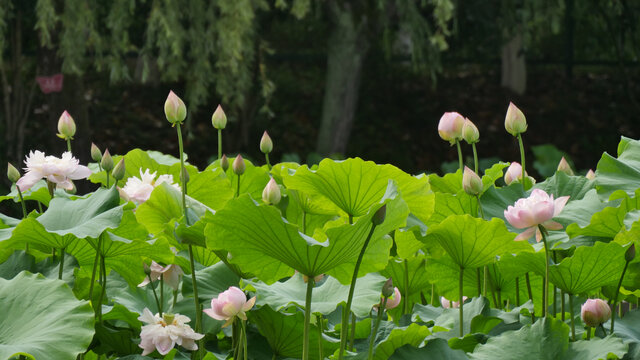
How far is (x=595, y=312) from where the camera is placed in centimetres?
84

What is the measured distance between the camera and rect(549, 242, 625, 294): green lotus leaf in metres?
0.85

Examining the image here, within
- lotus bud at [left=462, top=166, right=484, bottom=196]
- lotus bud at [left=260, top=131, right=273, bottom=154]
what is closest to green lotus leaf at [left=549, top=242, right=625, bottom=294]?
lotus bud at [left=462, top=166, right=484, bottom=196]

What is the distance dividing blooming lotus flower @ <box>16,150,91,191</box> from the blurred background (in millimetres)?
3730

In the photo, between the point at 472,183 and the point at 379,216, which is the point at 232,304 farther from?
the point at 472,183

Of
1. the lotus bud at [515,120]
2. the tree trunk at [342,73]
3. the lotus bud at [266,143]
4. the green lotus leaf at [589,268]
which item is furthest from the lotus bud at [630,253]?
the tree trunk at [342,73]

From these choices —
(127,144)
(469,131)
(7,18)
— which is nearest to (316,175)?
(469,131)

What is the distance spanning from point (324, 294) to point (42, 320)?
0.30 meters

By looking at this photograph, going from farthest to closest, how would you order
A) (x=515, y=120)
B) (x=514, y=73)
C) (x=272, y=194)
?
(x=514, y=73)
(x=515, y=120)
(x=272, y=194)

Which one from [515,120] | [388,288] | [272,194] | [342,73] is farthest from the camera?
[342,73]

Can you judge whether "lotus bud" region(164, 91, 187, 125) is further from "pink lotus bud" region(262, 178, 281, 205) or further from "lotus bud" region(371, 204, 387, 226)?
"lotus bud" region(371, 204, 387, 226)

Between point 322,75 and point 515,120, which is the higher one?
point 515,120

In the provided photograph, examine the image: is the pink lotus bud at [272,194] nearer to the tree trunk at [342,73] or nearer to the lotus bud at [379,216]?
the lotus bud at [379,216]

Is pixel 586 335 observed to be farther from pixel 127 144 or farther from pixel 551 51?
pixel 551 51

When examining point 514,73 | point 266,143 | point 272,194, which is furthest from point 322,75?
point 272,194
